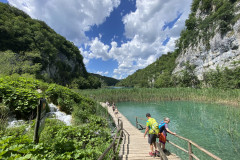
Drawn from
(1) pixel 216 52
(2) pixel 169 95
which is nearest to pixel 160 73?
(1) pixel 216 52

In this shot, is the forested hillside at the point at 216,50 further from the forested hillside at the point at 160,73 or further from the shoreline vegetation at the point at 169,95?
the forested hillside at the point at 160,73

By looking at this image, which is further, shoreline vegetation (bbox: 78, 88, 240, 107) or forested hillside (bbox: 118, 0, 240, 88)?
forested hillside (bbox: 118, 0, 240, 88)

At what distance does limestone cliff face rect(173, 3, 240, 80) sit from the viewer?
78.6 feet

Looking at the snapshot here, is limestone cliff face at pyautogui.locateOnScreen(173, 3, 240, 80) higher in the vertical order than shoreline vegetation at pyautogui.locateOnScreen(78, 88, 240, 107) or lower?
higher

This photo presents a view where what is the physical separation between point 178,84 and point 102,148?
42630 millimetres

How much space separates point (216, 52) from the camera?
92.4 ft

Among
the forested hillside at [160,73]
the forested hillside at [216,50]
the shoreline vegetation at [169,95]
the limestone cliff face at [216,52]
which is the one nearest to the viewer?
the shoreline vegetation at [169,95]

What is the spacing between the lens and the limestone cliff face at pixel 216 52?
23969mm

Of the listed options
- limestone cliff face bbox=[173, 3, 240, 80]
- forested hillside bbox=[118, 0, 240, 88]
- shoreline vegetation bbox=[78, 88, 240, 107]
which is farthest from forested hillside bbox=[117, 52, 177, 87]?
shoreline vegetation bbox=[78, 88, 240, 107]

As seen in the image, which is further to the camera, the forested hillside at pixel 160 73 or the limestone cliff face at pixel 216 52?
A: the forested hillside at pixel 160 73

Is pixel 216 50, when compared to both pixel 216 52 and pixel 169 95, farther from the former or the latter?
pixel 169 95

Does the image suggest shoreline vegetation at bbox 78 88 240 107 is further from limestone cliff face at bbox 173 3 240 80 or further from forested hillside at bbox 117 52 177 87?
forested hillside at bbox 117 52 177 87

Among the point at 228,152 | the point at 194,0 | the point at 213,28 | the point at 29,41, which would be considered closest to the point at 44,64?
the point at 29,41

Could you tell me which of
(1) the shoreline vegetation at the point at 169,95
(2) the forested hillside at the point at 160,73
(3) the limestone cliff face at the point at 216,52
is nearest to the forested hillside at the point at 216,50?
(3) the limestone cliff face at the point at 216,52
